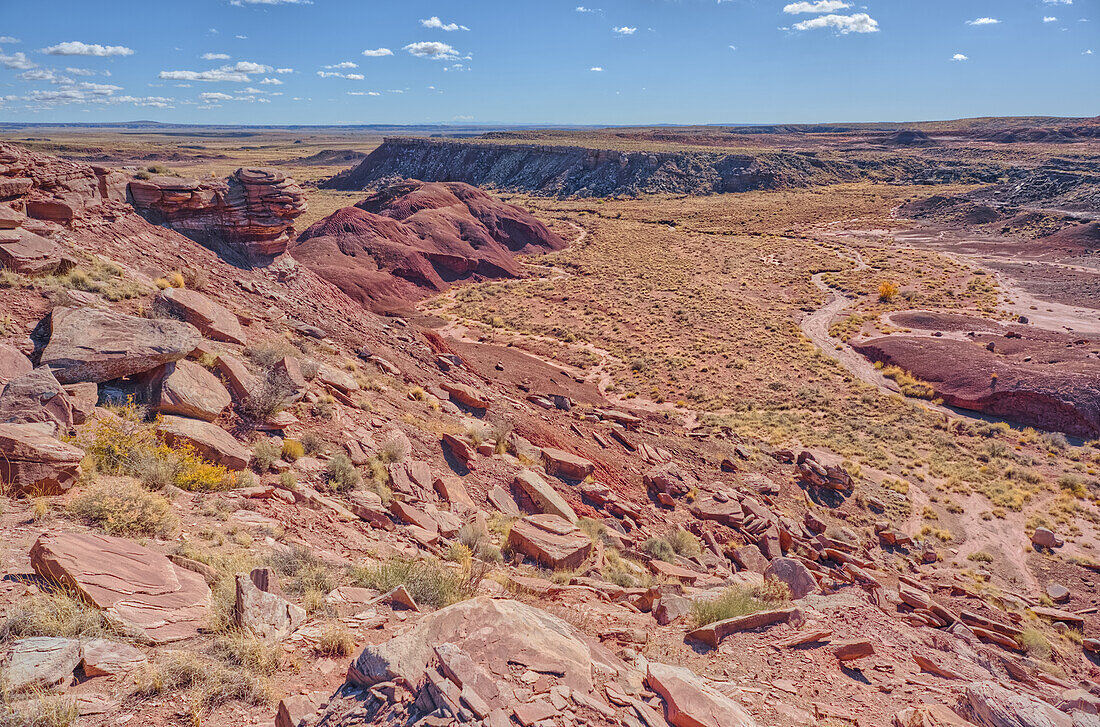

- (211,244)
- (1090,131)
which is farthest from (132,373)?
(1090,131)

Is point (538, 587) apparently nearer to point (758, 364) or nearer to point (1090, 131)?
point (758, 364)

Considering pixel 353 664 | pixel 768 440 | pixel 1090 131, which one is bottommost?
pixel 768 440

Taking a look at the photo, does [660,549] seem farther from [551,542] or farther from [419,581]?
[419,581]

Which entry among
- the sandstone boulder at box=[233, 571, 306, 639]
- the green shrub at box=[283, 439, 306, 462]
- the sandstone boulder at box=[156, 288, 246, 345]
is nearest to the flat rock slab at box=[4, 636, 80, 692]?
the sandstone boulder at box=[233, 571, 306, 639]

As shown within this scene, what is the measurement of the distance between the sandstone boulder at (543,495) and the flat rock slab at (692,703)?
5465 mm

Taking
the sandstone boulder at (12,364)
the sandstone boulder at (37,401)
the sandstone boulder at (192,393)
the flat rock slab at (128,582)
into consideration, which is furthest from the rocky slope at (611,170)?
the flat rock slab at (128,582)

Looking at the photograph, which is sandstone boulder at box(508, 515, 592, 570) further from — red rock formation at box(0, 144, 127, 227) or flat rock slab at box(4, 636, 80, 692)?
red rock formation at box(0, 144, 127, 227)

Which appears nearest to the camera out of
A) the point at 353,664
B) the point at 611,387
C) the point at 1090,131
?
the point at 353,664

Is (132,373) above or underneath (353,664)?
above

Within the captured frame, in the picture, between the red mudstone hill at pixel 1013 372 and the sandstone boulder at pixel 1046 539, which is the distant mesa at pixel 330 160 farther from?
the sandstone boulder at pixel 1046 539

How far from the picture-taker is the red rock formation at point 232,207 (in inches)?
595

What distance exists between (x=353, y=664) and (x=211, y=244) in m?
15.3

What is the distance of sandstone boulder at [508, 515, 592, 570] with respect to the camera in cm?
864

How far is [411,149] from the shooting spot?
106m
